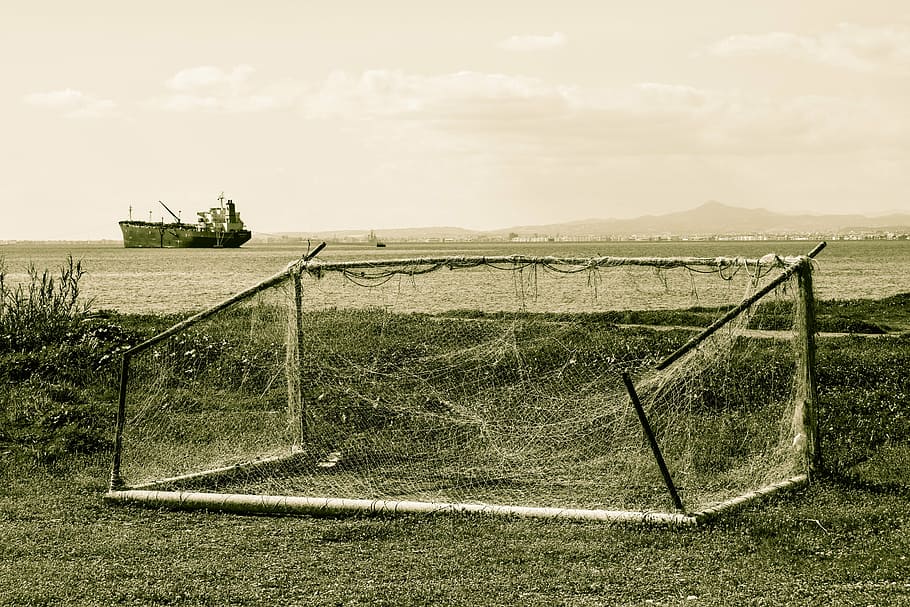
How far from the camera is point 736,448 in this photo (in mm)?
10102

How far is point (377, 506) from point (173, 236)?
181545 millimetres

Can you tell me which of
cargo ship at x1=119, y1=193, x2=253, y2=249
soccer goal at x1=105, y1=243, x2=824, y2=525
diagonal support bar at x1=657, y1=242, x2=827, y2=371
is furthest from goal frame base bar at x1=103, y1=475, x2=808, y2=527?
cargo ship at x1=119, y1=193, x2=253, y2=249

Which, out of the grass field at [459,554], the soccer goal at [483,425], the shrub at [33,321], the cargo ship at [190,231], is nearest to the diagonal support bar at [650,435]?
the soccer goal at [483,425]

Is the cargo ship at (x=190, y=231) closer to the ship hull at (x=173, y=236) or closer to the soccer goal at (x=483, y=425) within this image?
the ship hull at (x=173, y=236)

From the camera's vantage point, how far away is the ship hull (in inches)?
7067

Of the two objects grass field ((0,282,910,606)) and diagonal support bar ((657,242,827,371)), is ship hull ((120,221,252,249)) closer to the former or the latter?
grass field ((0,282,910,606))

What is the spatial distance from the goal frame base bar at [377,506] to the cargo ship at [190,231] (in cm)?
17287

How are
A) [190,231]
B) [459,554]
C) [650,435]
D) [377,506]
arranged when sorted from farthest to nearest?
[190,231] < [377,506] < [650,435] < [459,554]

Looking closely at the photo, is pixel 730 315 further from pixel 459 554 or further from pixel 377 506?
pixel 377 506

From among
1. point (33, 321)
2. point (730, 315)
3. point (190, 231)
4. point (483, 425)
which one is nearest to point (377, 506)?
point (483, 425)

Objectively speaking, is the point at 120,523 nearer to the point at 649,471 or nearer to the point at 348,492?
the point at 348,492

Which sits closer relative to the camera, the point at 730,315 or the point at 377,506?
the point at 377,506

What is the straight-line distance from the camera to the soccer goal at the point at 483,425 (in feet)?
27.6

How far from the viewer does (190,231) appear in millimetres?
179875
